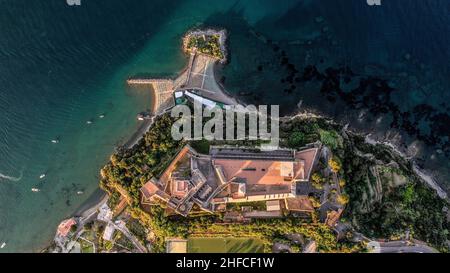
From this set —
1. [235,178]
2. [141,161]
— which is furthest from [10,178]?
[235,178]

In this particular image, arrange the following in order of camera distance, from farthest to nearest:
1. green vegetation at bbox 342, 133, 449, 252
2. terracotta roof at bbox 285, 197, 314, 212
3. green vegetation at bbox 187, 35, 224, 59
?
green vegetation at bbox 187, 35, 224, 59 < green vegetation at bbox 342, 133, 449, 252 < terracotta roof at bbox 285, 197, 314, 212

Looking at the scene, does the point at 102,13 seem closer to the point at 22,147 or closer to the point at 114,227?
the point at 22,147

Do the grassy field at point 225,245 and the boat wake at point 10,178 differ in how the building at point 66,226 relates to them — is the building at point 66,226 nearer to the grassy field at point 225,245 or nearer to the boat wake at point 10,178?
the boat wake at point 10,178

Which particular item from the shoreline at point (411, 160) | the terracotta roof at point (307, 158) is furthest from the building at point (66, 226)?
the shoreline at point (411, 160)

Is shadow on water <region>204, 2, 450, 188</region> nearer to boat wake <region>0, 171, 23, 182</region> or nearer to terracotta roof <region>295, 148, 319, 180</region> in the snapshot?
terracotta roof <region>295, 148, 319, 180</region>

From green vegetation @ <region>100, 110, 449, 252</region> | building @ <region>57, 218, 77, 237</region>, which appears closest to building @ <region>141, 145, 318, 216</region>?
green vegetation @ <region>100, 110, 449, 252</region>

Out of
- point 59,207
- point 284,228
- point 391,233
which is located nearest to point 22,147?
point 59,207
